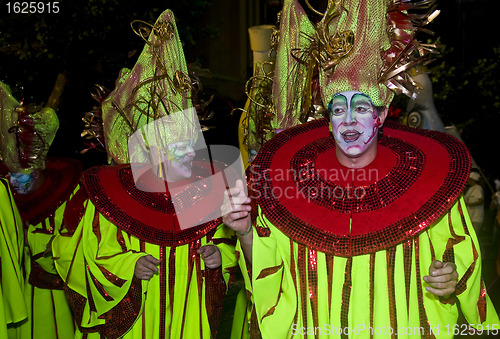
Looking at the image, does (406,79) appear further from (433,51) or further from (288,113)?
(288,113)

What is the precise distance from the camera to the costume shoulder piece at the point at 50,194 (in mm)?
4180

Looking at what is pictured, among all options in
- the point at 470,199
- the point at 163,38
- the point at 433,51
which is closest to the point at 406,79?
the point at 433,51

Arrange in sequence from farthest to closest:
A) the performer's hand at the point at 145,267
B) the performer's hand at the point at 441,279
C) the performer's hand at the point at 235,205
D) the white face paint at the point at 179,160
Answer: the white face paint at the point at 179,160, the performer's hand at the point at 145,267, the performer's hand at the point at 235,205, the performer's hand at the point at 441,279

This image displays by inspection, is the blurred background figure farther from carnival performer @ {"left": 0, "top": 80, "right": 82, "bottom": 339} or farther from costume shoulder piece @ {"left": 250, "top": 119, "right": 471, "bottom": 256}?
carnival performer @ {"left": 0, "top": 80, "right": 82, "bottom": 339}

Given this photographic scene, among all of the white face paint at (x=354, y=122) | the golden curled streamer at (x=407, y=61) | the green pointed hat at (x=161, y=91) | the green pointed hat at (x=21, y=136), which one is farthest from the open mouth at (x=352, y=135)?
the green pointed hat at (x=21, y=136)

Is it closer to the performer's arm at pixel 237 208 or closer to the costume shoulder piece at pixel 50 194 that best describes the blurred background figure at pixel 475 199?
the costume shoulder piece at pixel 50 194

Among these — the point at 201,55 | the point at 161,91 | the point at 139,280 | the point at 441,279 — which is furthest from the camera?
the point at 201,55

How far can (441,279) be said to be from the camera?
2064 millimetres

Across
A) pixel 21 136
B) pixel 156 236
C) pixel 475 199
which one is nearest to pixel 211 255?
pixel 156 236

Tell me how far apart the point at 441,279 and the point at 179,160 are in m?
1.76

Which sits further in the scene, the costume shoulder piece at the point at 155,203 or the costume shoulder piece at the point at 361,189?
the costume shoulder piece at the point at 155,203

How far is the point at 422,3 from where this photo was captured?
8.37 ft

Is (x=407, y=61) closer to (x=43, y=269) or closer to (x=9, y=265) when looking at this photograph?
(x=9, y=265)

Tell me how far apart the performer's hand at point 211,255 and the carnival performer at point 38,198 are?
1503 millimetres
